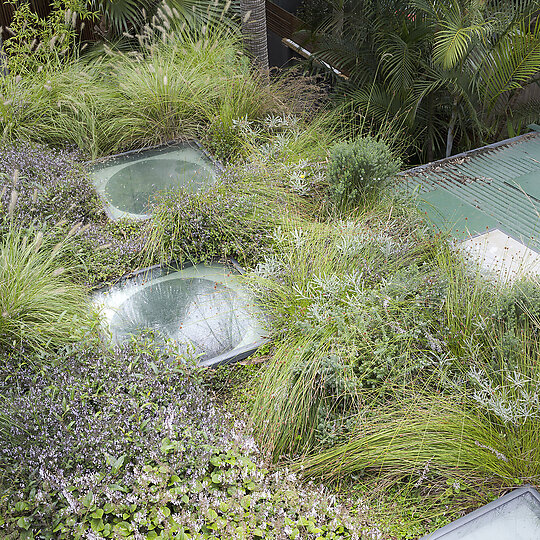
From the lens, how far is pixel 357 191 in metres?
4.07

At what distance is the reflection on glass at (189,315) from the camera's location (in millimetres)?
3328

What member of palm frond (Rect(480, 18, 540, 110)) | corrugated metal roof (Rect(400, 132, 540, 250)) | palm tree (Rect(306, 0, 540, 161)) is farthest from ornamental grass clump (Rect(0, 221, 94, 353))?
palm frond (Rect(480, 18, 540, 110))

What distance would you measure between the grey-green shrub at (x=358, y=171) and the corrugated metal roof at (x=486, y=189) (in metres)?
0.31

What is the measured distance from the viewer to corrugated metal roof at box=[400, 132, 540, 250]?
411cm

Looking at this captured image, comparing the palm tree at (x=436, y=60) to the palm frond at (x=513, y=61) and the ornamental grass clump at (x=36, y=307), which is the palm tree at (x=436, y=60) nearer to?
the palm frond at (x=513, y=61)

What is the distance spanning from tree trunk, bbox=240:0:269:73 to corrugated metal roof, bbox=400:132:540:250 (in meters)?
2.07

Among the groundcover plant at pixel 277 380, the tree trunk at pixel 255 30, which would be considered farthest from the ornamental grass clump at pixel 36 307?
the tree trunk at pixel 255 30

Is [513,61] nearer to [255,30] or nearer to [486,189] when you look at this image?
[486,189]

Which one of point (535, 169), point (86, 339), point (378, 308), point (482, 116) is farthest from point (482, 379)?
point (482, 116)

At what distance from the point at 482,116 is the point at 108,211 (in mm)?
3813

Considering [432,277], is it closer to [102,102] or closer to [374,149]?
[374,149]

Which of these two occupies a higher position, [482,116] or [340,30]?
[340,30]

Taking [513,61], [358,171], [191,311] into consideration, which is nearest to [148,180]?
[191,311]

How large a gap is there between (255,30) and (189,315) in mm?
3636
